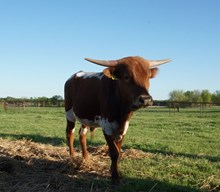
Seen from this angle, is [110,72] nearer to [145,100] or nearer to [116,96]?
[116,96]

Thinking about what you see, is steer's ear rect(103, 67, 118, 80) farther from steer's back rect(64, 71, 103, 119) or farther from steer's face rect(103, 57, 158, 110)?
steer's back rect(64, 71, 103, 119)

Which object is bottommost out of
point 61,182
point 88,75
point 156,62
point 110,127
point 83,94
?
point 61,182

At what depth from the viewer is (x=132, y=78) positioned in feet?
19.7

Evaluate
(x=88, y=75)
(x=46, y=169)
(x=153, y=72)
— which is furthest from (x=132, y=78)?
(x=46, y=169)

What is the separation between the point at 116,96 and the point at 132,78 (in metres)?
0.69

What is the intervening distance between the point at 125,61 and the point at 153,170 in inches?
103

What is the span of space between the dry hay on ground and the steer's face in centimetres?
174

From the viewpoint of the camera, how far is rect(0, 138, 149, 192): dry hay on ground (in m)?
6.14

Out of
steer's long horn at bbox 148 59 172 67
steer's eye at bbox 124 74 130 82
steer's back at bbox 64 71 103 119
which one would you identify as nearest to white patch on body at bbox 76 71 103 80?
steer's back at bbox 64 71 103 119

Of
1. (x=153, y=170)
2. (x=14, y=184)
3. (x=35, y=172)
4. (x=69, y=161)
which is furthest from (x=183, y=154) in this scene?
(x=14, y=184)

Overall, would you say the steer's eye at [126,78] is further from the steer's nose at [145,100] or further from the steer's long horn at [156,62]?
the steer's long horn at [156,62]

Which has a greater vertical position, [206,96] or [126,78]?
[206,96]

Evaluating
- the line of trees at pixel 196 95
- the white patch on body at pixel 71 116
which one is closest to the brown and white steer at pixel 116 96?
the white patch on body at pixel 71 116

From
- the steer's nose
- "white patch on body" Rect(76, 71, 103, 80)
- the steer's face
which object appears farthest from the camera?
"white patch on body" Rect(76, 71, 103, 80)
